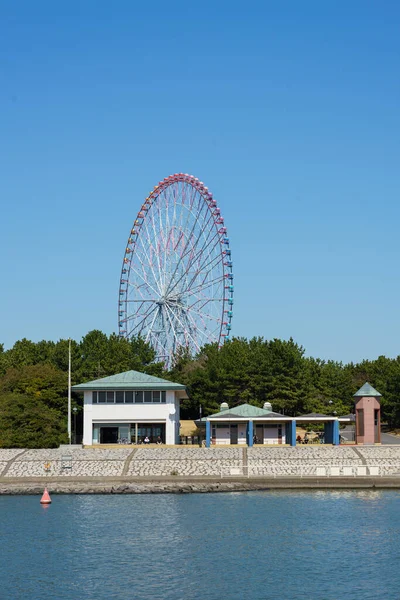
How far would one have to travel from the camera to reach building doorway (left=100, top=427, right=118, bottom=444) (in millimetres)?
77312

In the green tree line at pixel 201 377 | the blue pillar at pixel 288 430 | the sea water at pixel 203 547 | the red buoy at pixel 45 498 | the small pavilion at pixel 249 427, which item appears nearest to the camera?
the sea water at pixel 203 547

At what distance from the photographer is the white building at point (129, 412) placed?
252ft

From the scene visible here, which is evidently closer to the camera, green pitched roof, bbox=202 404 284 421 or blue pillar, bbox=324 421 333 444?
green pitched roof, bbox=202 404 284 421

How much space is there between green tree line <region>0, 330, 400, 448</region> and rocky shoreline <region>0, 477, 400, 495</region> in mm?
15204

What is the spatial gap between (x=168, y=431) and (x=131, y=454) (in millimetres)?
9237

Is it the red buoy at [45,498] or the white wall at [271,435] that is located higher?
the white wall at [271,435]

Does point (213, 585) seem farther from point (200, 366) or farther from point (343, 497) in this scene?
point (200, 366)

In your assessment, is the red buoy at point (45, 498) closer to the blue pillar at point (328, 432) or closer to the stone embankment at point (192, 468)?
the stone embankment at point (192, 468)

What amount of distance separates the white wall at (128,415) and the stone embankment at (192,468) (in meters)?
5.70

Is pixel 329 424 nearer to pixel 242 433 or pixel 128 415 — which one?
pixel 242 433

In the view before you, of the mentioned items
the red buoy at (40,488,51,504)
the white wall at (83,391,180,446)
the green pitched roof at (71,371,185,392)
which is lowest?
the red buoy at (40,488,51,504)

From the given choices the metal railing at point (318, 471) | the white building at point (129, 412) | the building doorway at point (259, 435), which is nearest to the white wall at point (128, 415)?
the white building at point (129, 412)

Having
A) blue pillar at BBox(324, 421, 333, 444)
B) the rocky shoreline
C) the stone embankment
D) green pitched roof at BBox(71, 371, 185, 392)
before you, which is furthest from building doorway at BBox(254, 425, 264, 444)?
the rocky shoreline

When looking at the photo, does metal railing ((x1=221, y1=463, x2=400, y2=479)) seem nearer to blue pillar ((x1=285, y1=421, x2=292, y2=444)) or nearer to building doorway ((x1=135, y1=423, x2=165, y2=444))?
blue pillar ((x1=285, y1=421, x2=292, y2=444))
